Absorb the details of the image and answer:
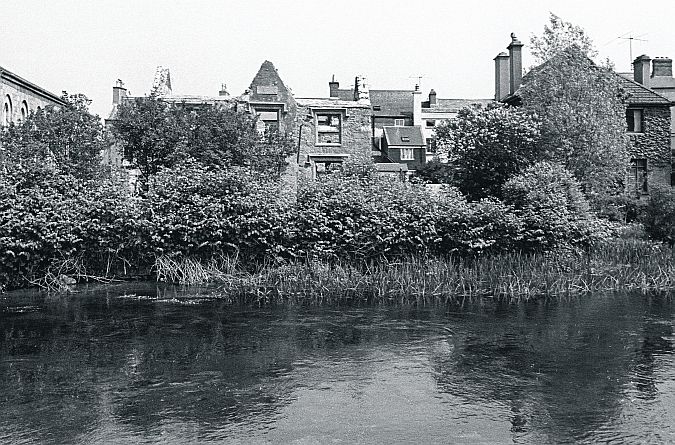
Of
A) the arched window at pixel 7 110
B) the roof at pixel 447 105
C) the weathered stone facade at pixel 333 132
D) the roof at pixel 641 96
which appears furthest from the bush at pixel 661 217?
the roof at pixel 447 105

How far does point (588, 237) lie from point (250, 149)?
12.9m

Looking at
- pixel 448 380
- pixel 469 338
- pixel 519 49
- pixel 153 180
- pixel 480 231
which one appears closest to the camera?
pixel 448 380

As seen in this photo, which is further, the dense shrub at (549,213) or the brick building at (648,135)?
the brick building at (648,135)

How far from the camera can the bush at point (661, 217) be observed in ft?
75.0

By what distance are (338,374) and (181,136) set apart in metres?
18.5

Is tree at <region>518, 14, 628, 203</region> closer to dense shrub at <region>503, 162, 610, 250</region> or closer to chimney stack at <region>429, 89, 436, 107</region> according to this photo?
dense shrub at <region>503, 162, 610, 250</region>

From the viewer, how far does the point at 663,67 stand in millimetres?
48281

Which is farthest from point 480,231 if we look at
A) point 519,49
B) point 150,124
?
point 519,49

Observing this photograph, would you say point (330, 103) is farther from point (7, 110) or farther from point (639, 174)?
point (639, 174)

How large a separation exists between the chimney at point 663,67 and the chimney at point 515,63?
11586 mm

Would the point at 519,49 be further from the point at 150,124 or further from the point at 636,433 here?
the point at 636,433

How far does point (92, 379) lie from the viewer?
9.62m

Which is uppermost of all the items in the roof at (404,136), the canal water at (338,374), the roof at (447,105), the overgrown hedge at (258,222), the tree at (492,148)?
the roof at (447,105)

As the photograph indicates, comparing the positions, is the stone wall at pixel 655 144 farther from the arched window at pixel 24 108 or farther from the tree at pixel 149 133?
the arched window at pixel 24 108
